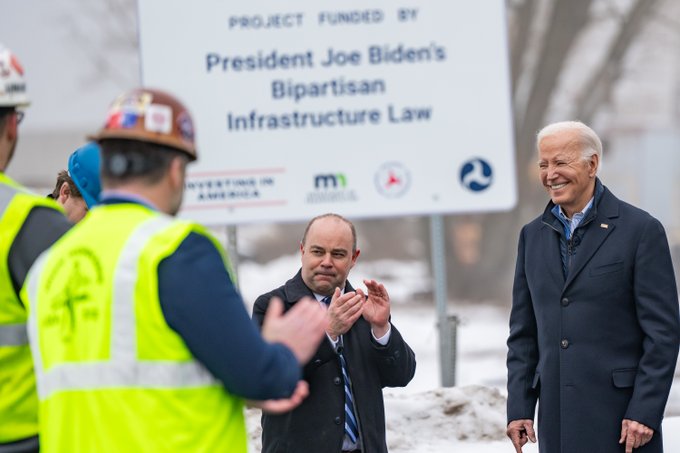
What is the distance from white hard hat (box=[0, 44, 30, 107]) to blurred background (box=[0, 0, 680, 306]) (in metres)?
8.78

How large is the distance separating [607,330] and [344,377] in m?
0.92

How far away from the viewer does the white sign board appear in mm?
7676

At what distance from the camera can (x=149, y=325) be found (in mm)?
2826

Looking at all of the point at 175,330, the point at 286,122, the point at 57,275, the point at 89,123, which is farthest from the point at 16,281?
the point at 89,123

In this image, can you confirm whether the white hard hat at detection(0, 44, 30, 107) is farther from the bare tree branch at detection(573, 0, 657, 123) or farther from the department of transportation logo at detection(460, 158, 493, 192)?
the bare tree branch at detection(573, 0, 657, 123)

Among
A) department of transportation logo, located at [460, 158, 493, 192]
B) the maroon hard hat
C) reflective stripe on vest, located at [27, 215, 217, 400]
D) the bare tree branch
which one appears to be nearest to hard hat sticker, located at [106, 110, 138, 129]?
the maroon hard hat

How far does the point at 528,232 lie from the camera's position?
4.93m

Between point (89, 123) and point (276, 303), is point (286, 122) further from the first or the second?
point (276, 303)

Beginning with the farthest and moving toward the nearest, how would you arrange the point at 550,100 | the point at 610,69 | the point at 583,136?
the point at 610,69 < the point at 550,100 < the point at 583,136

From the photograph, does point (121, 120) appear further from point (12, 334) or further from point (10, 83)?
point (12, 334)

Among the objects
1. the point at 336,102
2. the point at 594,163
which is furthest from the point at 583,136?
the point at 336,102

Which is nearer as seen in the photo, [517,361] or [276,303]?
[276,303]

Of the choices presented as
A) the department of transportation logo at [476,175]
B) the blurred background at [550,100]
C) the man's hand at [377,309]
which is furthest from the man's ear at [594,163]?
the blurred background at [550,100]

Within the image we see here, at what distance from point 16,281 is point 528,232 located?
7.31 ft
